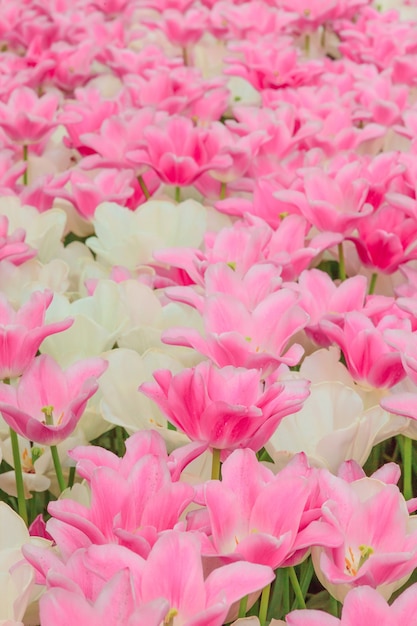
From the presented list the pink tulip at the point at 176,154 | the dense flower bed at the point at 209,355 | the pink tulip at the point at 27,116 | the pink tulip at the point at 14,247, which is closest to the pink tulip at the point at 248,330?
the dense flower bed at the point at 209,355

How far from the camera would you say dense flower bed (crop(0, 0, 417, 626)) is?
732 mm

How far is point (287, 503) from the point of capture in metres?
0.76

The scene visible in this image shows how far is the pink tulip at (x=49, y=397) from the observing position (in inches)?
35.9

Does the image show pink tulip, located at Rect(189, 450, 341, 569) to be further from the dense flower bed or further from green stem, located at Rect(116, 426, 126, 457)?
green stem, located at Rect(116, 426, 126, 457)

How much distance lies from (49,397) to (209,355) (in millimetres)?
160

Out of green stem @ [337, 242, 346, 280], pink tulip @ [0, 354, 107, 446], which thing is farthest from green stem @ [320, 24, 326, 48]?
pink tulip @ [0, 354, 107, 446]

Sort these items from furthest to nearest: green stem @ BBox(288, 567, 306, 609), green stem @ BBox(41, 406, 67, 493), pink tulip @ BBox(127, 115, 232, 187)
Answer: pink tulip @ BBox(127, 115, 232, 187)
green stem @ BBox(41, 406, 67, 493)
green stem @ BBox(288, 567, 306, 609)

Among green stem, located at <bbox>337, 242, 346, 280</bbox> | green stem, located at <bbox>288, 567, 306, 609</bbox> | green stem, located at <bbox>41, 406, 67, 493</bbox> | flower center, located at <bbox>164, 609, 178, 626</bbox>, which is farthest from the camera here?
green stem, located at <bbox>337, 242, 346, 280</bbox>

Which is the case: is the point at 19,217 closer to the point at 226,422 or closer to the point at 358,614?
the point at 226,422

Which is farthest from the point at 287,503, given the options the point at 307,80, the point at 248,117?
the point at 307,80

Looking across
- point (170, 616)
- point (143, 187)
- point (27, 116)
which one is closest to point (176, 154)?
point (143, 187)

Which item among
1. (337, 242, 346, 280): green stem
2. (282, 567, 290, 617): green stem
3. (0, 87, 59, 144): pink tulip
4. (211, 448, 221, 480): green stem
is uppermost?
(211, 448, 221, 480): green stem

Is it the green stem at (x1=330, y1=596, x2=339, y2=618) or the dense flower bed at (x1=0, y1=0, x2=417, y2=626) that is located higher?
the dense flower bed at (x1=0, y1=0, x2=417, y2=626)

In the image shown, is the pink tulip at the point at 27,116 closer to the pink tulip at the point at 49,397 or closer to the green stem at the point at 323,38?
the pink tulip at the point at 49,397
